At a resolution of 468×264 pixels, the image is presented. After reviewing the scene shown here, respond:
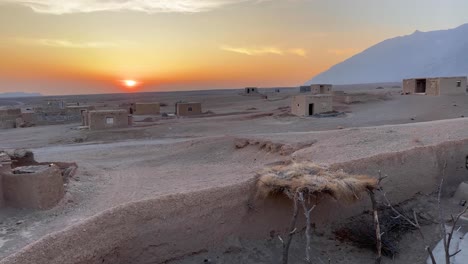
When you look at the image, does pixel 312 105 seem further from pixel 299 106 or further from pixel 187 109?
pixel 187 109

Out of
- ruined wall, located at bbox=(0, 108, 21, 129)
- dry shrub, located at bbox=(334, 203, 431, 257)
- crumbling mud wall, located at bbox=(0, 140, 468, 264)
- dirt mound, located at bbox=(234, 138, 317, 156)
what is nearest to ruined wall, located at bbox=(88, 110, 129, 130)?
ruined wall, located at bbox=(0, 108, 21, 129)

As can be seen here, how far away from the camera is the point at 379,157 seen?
1381cm

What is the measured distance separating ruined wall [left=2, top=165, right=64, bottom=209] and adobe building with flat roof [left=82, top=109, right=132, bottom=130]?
69.6 feet

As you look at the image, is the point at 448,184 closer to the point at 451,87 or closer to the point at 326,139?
the point at 326,139

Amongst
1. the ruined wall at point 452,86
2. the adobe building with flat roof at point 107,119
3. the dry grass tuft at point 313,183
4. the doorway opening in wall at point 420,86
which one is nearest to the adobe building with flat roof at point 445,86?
the ruined wall at point 452,86

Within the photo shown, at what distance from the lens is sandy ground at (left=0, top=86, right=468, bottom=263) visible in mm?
10062

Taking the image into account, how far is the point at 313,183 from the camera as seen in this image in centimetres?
1056

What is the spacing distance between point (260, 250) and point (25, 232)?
5.52 meters

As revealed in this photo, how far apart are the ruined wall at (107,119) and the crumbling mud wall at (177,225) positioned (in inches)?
868

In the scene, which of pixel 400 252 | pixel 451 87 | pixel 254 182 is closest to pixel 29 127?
pixel 254 182

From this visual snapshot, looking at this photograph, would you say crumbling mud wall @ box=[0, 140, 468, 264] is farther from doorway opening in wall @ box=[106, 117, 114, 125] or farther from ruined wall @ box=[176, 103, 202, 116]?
ruined wall @ box=[176, 103, 202, 116]

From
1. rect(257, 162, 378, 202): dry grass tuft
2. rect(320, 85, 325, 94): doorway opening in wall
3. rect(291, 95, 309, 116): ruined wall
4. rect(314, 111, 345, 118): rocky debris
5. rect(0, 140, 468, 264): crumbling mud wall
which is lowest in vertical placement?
rect(0, 140, 468, 264): crumbling mud wall

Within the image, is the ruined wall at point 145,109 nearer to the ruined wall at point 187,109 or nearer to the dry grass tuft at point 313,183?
the ruined wall at point 187,109

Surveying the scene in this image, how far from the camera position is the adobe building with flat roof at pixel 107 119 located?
101 feet
